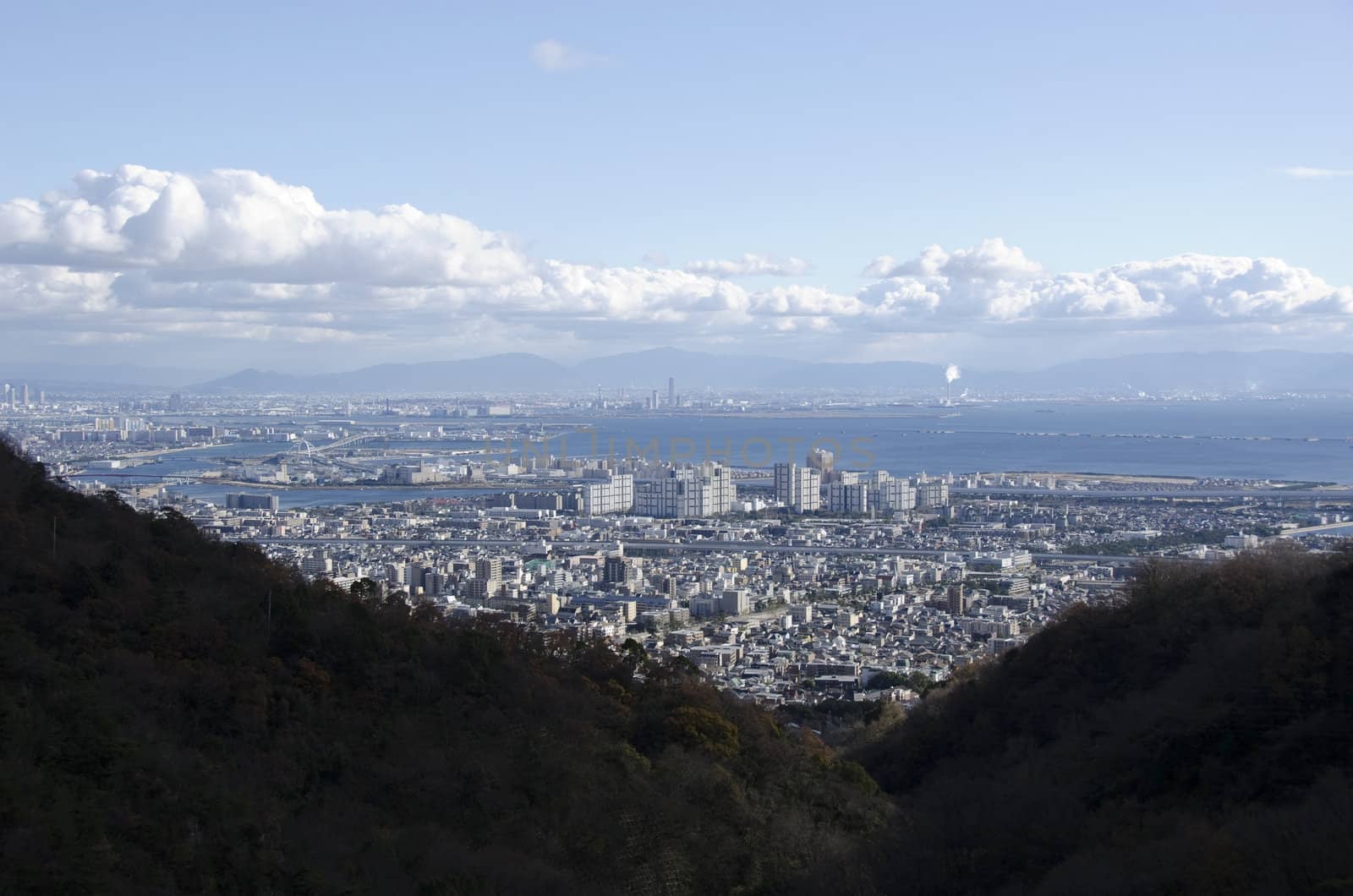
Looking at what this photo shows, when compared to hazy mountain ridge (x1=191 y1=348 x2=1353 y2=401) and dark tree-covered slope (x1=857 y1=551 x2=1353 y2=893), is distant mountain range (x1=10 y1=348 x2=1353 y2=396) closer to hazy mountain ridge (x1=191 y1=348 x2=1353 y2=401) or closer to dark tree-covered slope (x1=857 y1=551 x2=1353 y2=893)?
hazy mountain ridge (x1=191 y1=348 x2=1353 y2=401)

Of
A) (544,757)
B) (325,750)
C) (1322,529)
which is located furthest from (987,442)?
(325,750)

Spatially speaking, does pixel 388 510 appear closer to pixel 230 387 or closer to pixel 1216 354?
pixel 230 387

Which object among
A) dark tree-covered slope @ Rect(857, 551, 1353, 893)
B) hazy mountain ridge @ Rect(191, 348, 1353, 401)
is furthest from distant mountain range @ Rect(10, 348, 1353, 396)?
dark tree-covered slope @ Rect(857, 551, 1353, 893)

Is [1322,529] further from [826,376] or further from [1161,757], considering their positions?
[826,376]

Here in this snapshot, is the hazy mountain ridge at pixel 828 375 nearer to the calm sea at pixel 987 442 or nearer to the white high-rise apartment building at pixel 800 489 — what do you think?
the calm sea at pixel 987 442

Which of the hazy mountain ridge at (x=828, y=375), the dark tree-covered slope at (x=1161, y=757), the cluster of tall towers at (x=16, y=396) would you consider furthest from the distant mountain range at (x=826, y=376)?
the dark tree-covered slope at (x=1161, y=757)

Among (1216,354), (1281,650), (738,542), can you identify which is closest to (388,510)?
(738,542)
